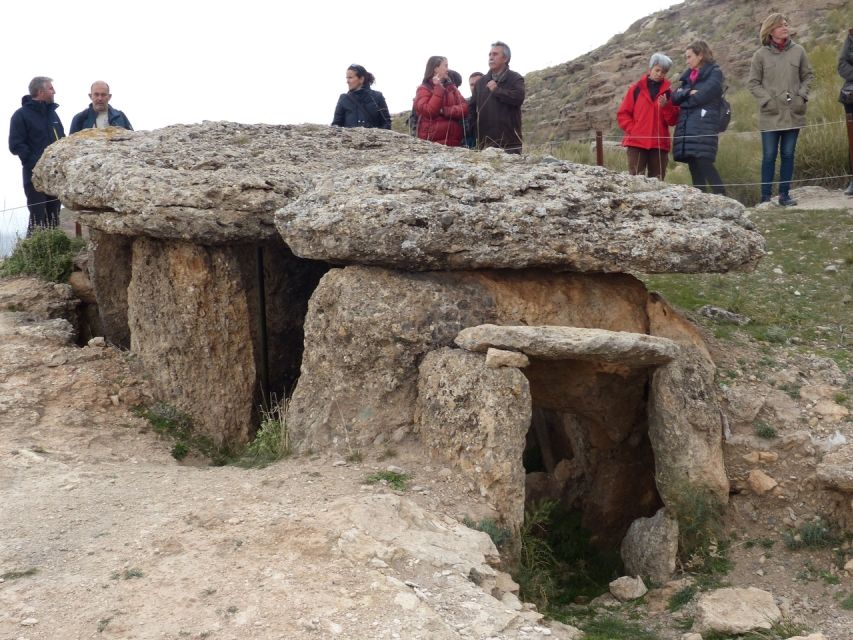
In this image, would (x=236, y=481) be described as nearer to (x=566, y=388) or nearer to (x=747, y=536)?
(x=566, y=388)

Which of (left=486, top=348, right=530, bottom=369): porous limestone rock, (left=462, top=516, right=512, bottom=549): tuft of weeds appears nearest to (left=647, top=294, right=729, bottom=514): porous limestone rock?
(left=486, top=348, right=530, bottom=369): porous limestone rock

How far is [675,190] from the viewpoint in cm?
716

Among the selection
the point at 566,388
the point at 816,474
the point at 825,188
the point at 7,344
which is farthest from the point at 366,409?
the point at 825,188

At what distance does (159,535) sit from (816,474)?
4400 mm

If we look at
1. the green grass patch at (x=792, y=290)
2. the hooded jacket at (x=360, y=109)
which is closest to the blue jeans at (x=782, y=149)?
the green grass patch at (x=792, y=290)

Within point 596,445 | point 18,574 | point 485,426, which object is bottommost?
point 596,445

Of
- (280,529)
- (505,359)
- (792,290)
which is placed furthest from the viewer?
(792,290)

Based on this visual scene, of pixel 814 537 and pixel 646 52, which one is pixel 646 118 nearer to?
pixel 814 537

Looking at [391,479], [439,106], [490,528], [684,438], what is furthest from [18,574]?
[439,106]

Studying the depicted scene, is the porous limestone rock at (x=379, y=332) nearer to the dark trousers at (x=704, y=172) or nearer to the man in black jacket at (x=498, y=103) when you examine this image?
the man in black jacket at (x=498, y=103)

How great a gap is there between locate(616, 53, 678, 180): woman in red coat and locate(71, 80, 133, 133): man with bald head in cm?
571

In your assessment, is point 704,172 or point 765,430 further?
point 704,172

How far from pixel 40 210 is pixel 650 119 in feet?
24.3

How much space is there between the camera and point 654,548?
6.48 metres
